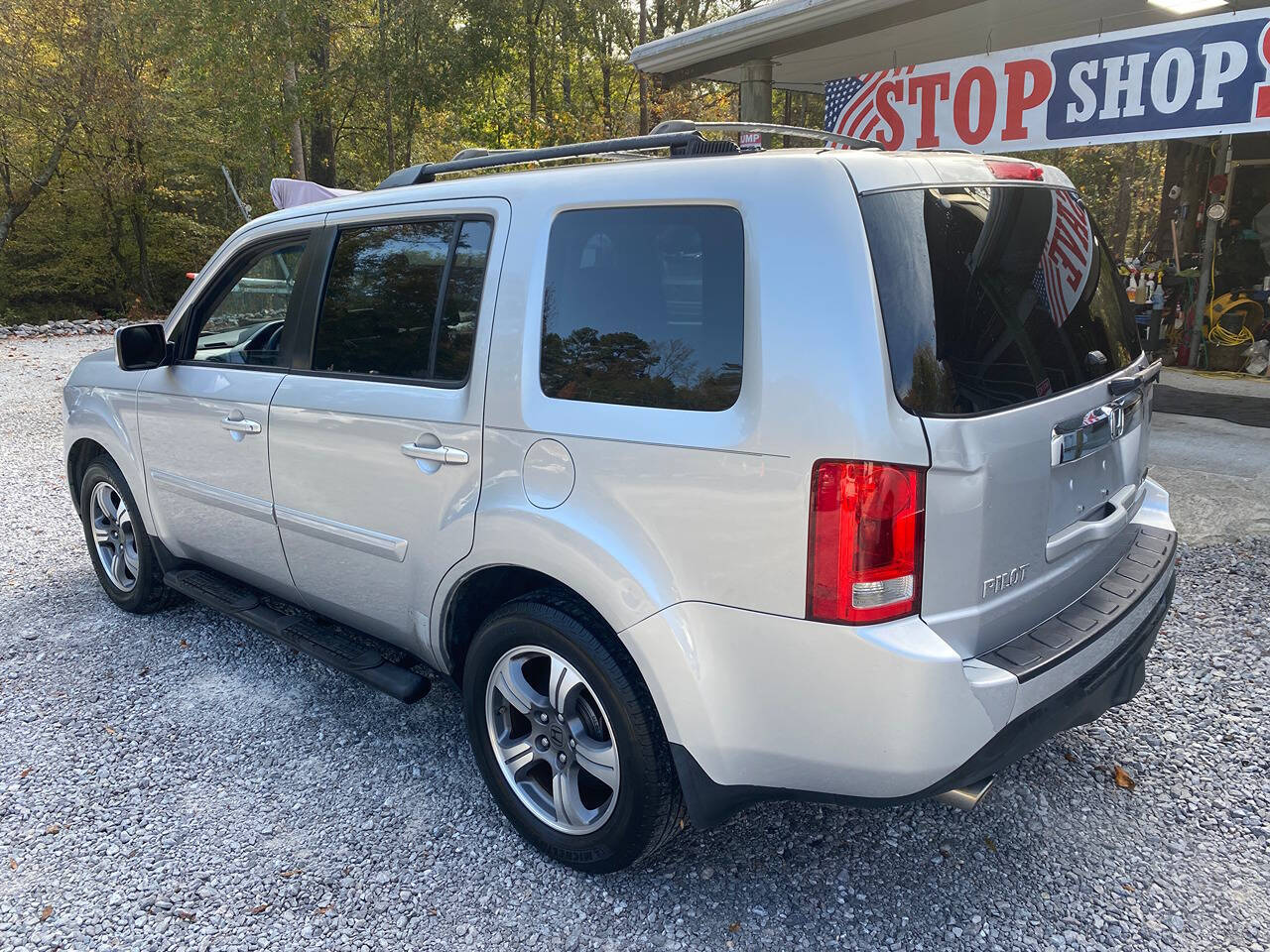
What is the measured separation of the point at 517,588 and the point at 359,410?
2.57 feet

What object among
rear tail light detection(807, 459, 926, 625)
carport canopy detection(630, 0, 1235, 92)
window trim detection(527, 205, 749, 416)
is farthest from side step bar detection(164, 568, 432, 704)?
Result: carport canopy detection(630, 0, 1235, 92)

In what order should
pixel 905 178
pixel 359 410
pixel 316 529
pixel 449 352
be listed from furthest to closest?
pixel 316 529 → pixel 359 410 → pixel 449 352 → pixel 905 178

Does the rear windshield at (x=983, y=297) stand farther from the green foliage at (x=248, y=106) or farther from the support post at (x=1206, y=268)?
the green foliage at (x=248, y=106)

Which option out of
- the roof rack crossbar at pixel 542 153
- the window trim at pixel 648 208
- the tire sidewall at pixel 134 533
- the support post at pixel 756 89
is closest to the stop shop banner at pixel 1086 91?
the support post at pixel 756 89

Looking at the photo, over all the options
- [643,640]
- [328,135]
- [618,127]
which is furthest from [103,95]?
[643,640]

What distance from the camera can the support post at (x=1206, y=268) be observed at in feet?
35.5

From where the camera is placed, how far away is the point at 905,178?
2.08 metres

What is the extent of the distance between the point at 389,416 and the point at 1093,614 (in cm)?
208

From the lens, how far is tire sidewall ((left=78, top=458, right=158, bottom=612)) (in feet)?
14.0

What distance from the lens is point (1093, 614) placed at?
7.93ft

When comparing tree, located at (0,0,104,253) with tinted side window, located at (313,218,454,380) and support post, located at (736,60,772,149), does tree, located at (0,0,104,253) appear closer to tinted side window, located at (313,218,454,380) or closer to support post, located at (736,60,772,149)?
support post, located at (736,60,772,149)

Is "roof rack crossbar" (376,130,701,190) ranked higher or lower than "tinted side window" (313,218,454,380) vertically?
higher

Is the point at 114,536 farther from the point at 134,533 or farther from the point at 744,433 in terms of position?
the point at 744,433

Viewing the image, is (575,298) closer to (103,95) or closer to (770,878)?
(770,878)
